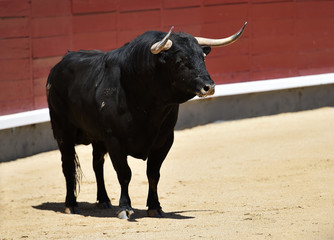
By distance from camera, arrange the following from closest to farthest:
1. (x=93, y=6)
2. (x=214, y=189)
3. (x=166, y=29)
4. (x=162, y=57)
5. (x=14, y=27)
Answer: (x=162, y=57), (x=214, y=189), (x=14, y=27), (x=93, y=6), (x=166, y=29)

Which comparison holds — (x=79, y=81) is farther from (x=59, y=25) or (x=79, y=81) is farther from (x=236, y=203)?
(x=59, y=25)

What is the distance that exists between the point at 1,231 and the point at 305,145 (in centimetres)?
399

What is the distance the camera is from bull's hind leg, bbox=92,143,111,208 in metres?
7.21

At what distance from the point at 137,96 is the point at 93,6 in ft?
12.0

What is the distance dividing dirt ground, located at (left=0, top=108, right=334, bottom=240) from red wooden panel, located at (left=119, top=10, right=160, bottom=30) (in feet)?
4.00

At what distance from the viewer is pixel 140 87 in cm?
662

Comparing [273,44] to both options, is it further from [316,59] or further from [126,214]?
[126,214]

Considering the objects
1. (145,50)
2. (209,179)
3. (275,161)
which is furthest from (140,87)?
(275,161)

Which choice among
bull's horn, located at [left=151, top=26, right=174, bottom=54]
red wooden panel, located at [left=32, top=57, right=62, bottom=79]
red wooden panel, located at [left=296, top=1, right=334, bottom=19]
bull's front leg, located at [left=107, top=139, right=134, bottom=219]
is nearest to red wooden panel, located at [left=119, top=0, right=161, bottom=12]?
red wooden panel, located at [left=32, top=57, right=62, bottom=79]

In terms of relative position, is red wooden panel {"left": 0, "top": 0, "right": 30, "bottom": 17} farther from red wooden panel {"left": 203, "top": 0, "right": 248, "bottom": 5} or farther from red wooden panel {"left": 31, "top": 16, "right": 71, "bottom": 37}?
red wooden panel {"left": 203, "top": 0, "right": 248, "bottom": 5}

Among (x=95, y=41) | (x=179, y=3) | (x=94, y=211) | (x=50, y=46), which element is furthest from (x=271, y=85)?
(x=94, y=211)

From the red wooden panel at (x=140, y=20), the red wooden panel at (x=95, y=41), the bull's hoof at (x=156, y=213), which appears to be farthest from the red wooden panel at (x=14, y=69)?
the bull's hoof at (x=156, y=213)

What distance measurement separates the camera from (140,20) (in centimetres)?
1057

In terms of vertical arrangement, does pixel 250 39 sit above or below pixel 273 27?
below
